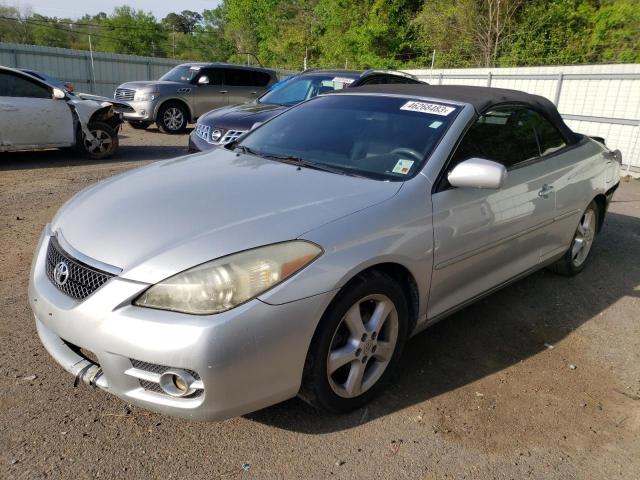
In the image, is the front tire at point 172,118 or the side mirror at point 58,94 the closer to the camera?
the side mirror at point 58,94

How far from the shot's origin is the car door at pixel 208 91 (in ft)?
43.1

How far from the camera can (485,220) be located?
10.2ft

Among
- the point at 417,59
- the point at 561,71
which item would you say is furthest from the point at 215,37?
the point at 561,71

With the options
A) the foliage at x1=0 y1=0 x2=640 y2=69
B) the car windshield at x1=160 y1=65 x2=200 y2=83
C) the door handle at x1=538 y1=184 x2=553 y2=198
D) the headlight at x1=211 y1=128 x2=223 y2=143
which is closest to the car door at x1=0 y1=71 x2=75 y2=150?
the headlight at x1=211 y1=128 x2=223 y2=143

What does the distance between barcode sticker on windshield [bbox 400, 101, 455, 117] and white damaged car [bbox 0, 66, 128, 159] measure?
6775 millimetres

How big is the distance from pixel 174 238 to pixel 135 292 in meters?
0.29

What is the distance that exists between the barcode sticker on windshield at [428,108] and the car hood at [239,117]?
3.35 meters

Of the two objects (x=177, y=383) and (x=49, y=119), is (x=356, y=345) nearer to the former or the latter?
(x=177, y=383)

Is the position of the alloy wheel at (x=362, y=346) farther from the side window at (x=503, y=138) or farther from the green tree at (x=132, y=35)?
the green tree at (x=132, y=35)

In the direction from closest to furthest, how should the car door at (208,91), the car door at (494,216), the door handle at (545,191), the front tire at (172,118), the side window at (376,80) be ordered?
1. the car door at (494,216)
2. the door handle at (545,191)
3. the side window at (376,80)
4. the front tire at (172,118)
5. the car door at (208,91)

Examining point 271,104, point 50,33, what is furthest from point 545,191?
point 50,33

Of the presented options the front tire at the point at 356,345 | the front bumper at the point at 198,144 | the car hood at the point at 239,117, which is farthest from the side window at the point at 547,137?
the front bumper at the point at 198,144

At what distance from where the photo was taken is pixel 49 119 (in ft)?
26.9

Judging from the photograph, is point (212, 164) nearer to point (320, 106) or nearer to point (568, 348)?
point (320, 106)
